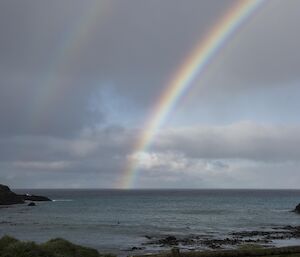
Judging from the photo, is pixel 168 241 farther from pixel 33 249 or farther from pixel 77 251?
pixel 33 249

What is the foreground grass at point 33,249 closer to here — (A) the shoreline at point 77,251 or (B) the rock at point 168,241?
(A) the shoreline at point 77,251

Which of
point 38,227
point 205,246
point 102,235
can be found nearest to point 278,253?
point 205,246

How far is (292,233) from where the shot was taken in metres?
63.1

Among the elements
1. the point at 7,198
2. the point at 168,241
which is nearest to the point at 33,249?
the point at 168,241

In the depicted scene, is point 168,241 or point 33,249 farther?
Answer: point 168,241

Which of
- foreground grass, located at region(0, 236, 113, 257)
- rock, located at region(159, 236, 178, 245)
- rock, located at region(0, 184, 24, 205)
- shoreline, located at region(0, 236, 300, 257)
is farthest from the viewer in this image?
rock, located at region(0, 184, 24, 205)

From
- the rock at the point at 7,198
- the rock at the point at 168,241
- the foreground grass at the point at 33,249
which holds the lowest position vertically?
the rock at the point at 168,241

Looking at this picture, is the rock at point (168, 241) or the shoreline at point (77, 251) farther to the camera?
the rock at point (168, 241)

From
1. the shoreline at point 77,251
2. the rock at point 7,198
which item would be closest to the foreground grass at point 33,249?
the shoreline at point 77,251

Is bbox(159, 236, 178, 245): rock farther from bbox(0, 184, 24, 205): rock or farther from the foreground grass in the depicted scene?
bbox(0, 184, 24, 205): rock

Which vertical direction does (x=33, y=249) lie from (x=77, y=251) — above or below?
above

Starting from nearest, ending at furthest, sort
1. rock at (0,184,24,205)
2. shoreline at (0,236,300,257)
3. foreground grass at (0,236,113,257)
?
1. shoreline at (0,236,300,257)
2. foreground grass at (0,236,113,257)
3. rock at (0,184,24,205)

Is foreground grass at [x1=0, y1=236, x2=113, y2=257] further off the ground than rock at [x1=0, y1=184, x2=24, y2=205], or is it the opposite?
rock at [x1=0, y1=184, x2=24, y2=205]

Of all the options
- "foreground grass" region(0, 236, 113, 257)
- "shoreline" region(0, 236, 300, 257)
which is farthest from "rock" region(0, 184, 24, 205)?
"foreground grass" region(0, 236, 113, 257)
